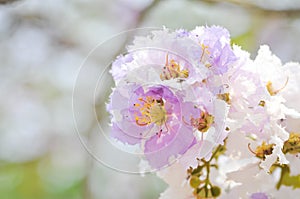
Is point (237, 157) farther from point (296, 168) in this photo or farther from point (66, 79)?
point (66, 79)

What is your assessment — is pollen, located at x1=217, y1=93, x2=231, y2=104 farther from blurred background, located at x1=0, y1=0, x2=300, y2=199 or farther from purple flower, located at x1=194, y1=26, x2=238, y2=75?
blurred background, located at x1=0, y1=0, x2=300, y2=199

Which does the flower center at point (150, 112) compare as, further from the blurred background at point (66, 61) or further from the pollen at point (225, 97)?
the blurred background at point (66, 61)

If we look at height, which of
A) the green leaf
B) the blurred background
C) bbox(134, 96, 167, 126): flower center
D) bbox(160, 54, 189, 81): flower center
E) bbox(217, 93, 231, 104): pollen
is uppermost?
the blurred background

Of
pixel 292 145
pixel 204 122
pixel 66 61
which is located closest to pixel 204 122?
pixel 204 122

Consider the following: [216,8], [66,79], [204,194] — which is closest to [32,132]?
[66,79]

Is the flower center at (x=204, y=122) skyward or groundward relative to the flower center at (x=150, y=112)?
groundward

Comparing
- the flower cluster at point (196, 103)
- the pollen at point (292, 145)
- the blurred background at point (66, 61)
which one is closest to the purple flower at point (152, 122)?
the flower cluster at point (196, 103)

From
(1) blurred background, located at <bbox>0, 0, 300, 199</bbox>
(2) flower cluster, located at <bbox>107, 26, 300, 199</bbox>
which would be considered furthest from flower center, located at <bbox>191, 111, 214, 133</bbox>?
(1) blurred background, located at <bbox>0, 0, 300, 199</bbox>

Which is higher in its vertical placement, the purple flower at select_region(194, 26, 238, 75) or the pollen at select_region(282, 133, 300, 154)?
the purple flower at select_region(194, 26, 238, 75)
